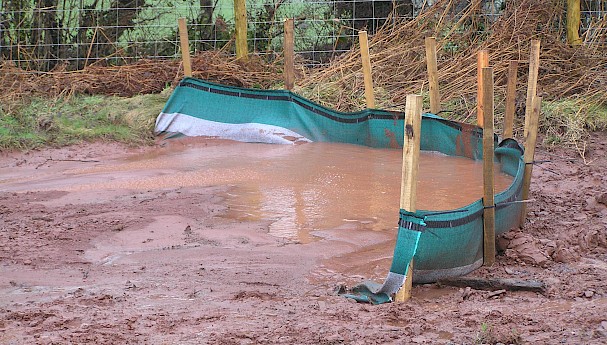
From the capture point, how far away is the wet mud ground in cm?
466

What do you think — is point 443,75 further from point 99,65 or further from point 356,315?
point 356,315

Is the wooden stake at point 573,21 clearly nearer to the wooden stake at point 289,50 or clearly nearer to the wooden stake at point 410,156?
the wooden stake at point 289,50

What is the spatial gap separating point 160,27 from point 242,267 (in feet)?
33.7

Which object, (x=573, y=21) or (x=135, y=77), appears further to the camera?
(x=135, y=77)

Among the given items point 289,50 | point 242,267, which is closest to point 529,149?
point 242,267

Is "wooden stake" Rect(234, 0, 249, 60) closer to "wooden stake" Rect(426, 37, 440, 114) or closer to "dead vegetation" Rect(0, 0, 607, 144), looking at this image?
"dead vegetation" Rect(0, 0, 607, 144)

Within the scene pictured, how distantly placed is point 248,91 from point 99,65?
4047mm

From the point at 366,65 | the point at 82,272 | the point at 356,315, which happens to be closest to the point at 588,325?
the point at 356,315

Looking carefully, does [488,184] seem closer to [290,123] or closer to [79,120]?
[290,123]

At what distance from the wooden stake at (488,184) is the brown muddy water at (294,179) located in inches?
42.3

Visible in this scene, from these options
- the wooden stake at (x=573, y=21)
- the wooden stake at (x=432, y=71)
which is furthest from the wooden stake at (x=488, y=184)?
the wooden stake at (x=573, y=21)

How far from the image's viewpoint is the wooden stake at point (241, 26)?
13.5 meters

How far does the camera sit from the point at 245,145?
11586mm

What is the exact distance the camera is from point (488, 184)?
6.15 m
